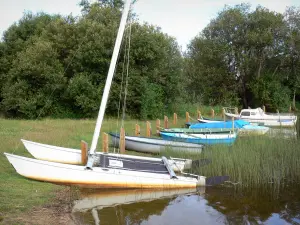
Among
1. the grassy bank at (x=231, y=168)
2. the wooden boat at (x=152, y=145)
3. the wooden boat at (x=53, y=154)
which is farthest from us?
the wooden boat at (x=152, y=145)

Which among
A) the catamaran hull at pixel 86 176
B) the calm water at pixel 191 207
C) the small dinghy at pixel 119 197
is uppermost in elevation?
the catamaran hull at pixel 86 176

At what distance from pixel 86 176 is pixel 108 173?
2.15 ft

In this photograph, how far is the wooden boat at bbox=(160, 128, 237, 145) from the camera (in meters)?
15.5

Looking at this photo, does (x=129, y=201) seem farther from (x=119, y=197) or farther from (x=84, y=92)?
(x=84, y=92)

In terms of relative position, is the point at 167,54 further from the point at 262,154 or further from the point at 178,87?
the point at 262,154

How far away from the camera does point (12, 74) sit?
2823 centimetres

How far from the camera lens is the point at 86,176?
978 cm

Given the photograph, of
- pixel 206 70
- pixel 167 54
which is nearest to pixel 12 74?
pixel 167 54

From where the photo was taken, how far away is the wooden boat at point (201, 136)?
609 inches

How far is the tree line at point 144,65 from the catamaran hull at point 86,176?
33.3 ft

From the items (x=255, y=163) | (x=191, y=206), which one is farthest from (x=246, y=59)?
Answer: (x=191, y=206)

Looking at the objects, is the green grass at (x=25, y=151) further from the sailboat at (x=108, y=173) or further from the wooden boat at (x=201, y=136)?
the wooden boat at (x=201, y=136)

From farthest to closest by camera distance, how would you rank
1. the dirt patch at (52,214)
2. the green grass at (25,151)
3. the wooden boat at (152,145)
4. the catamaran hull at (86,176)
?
the wooden boat at (152,145) → the catamaran hull at (86,176) → the green grass at (25,151) → the dirt patch at (52,214)

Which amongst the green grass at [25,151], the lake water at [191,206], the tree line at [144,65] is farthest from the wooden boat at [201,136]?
the tree line at [144,65]
